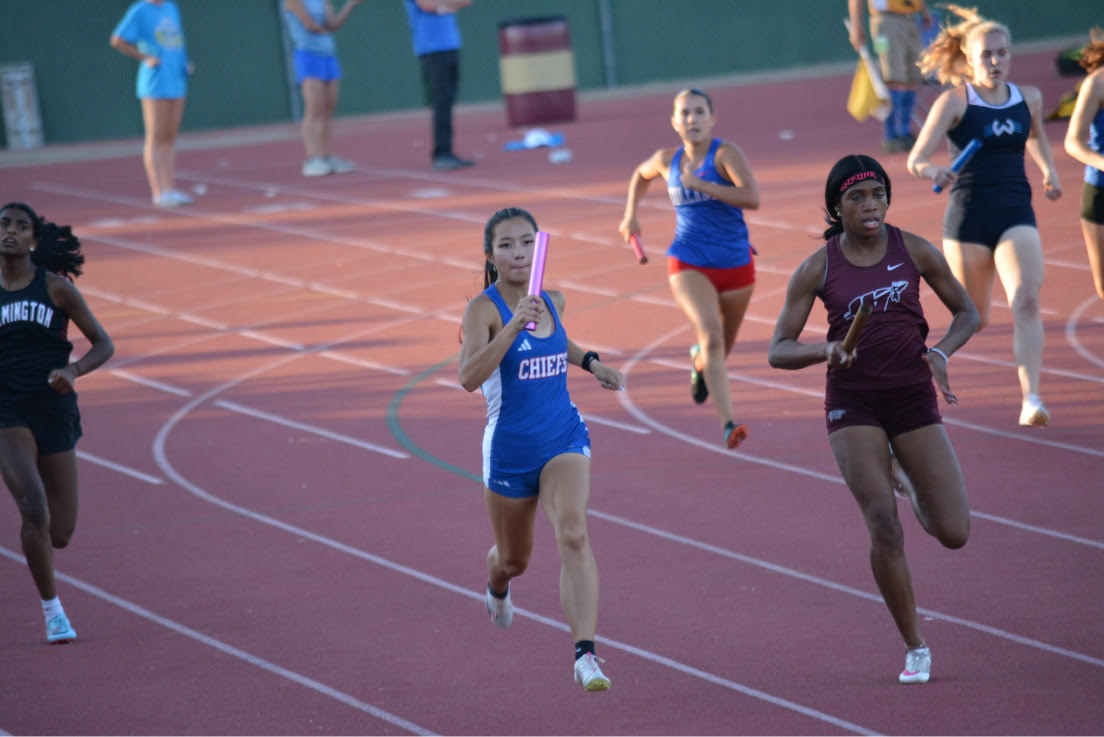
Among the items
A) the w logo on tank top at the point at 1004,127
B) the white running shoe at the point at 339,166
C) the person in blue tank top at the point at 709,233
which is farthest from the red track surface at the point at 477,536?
the white running shoe at the point at 339,166

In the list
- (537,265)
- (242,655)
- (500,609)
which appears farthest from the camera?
(242,655)

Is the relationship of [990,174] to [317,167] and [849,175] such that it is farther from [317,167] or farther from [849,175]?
[317,167]

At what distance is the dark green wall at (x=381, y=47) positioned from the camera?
24.2 metres

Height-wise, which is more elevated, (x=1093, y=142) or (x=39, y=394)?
(x=1093, y=142)

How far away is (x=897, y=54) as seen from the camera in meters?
16.0

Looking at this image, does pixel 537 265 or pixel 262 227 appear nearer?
pixel 537 265

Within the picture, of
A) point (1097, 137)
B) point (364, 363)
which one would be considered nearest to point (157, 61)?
point (364, 363)

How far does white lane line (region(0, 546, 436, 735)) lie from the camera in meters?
5.21

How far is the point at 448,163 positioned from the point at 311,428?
29.8 ft

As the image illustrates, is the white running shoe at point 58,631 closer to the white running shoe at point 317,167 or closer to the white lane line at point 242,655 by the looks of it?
the white lane line at point 242,655

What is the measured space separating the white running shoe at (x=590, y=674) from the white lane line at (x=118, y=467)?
13.1 feet

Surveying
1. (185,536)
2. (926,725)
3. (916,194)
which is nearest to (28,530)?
(185,536)

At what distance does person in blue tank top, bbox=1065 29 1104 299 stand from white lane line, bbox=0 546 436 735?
4.95 metres

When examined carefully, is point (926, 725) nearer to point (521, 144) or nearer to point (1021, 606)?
point (1021, 606)
